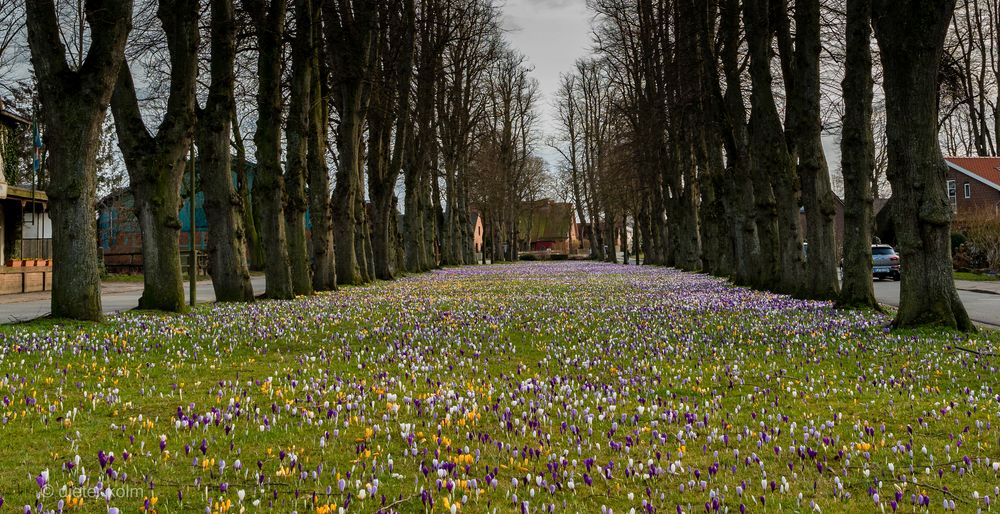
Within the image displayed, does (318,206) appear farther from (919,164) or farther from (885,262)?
(885,262)

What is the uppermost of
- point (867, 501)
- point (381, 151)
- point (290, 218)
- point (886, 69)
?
point (381, 151)

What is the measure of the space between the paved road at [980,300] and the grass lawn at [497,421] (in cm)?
556

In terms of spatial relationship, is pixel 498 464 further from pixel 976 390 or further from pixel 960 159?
pixel 960 159

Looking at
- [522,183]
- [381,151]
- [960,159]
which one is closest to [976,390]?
[381,151]

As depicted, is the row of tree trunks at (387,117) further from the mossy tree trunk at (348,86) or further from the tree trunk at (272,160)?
the tree trunk at (272,160)

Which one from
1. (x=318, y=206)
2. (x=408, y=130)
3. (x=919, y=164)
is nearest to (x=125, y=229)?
(x=408, y=130)

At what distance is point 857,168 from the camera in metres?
15.0

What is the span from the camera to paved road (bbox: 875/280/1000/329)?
48.5 feet

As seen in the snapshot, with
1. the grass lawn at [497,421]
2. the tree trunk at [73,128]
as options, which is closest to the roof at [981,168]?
the grass lawn at [497,421]

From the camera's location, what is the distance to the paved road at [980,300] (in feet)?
48.5

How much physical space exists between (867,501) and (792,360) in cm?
513

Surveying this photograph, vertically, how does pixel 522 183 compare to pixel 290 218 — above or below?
above

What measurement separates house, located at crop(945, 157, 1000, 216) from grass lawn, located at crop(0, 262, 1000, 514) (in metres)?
59.9

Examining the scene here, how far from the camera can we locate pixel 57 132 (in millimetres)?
11805
